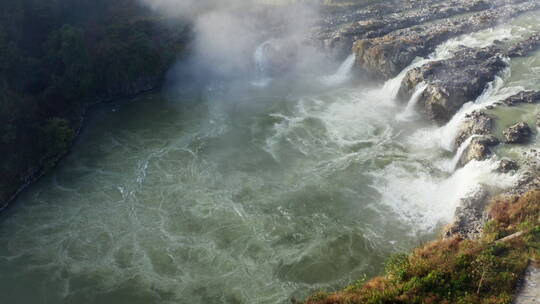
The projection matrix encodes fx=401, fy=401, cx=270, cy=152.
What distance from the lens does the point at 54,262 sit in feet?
73.3

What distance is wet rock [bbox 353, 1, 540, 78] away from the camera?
1436 inches

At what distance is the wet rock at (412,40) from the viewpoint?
36469 millimetres

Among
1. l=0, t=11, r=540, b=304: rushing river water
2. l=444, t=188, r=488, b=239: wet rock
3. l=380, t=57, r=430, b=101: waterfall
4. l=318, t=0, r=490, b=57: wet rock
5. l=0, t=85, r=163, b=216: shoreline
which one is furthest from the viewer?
l=318, t=0, r=490, b=57: wet rock

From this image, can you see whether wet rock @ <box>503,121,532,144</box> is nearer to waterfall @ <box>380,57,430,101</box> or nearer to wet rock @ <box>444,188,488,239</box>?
wet rock @ <box>444,188,488,239</box>

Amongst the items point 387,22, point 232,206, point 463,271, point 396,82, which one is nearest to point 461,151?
point 396,82

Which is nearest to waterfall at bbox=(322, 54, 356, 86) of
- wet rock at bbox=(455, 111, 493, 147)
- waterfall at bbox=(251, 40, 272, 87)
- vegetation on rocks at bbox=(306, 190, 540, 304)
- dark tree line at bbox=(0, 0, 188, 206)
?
waterfall at bbox=(251, 40, 272, 87)

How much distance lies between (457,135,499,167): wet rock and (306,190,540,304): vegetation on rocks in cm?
566

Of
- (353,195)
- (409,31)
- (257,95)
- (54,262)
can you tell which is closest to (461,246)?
(353,195)

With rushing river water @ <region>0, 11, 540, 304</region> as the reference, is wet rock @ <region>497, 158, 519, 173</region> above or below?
above

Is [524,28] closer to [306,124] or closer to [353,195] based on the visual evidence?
[306,124]

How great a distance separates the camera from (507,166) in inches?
879

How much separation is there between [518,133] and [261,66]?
26.0m

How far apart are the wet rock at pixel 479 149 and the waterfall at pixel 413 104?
7.35 m

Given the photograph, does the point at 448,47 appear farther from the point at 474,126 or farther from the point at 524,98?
the point at 474,126
